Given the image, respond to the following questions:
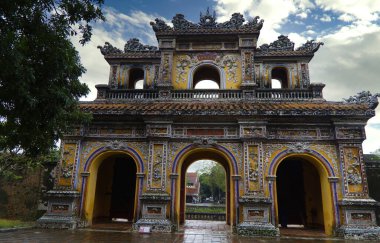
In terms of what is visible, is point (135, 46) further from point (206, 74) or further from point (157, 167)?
point (157, 167)

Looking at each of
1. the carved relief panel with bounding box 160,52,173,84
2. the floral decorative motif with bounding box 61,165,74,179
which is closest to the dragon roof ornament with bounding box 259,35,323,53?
the carved relief panel with bounding box 160,52,173,84

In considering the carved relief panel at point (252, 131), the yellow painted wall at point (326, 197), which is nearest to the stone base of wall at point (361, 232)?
the yellow painted wall at point (326, 197)

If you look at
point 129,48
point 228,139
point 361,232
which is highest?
point 129,48

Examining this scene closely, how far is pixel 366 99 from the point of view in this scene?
10.8m

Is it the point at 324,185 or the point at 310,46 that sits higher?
the point at 310,46

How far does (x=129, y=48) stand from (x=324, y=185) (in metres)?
10.8

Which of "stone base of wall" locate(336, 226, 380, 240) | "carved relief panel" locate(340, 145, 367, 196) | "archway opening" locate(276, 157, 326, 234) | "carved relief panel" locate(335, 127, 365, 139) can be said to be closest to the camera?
"stone base of wall" locate(336, 226, 380, 240)

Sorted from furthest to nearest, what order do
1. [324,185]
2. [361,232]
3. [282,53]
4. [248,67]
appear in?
[282,53] → [248,67] → [324,185] → [361,232]

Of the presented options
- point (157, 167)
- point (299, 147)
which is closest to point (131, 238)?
point (157, 167)

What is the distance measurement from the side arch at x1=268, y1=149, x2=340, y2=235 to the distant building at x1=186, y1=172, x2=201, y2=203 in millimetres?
30821

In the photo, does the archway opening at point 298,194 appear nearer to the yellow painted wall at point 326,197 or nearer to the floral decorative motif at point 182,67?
the yellow painted wall at point 326,197

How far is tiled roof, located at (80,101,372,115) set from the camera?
1062cm

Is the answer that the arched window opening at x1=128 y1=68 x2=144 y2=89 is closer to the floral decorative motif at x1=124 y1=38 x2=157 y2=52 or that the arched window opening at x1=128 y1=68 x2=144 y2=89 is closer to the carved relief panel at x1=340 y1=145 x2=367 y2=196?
the floral decorative motif at x1=124 y1=38 x2=157 y2=52

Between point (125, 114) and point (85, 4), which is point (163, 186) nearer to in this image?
point (125, 114)
